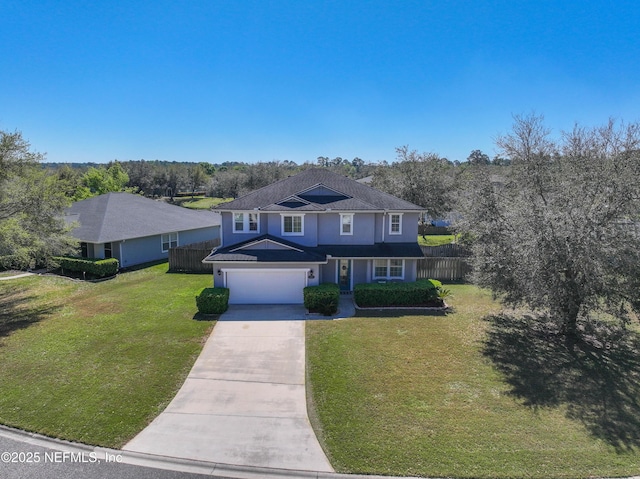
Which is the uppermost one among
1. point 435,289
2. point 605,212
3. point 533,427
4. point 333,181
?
point 333,181

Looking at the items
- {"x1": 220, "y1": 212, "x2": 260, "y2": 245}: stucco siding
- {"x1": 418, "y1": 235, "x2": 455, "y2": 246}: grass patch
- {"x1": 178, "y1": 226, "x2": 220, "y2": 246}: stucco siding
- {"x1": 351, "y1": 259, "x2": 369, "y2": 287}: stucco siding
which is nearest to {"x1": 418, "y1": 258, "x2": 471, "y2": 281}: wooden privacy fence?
{"x1": 351, "y1": 259, "x2": 369, "y2": 287}: stucco siding

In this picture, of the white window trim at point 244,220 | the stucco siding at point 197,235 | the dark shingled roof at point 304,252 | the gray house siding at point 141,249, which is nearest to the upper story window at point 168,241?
the gray house siding at point 141,249

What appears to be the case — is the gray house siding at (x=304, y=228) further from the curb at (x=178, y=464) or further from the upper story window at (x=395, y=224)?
the curb at (x=178, y=464)

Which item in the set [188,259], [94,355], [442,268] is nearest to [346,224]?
[442,268]

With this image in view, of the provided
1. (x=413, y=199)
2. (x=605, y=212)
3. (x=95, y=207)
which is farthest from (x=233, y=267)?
(x=413, y=199)

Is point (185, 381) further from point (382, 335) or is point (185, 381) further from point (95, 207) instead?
point (95, 207)

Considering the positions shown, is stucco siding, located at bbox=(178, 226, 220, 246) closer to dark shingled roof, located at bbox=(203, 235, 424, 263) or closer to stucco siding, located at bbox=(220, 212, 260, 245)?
stucco siding, located at bbox=(220, 212, 260, 245)

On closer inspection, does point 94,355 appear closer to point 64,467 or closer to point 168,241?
point 64,467
